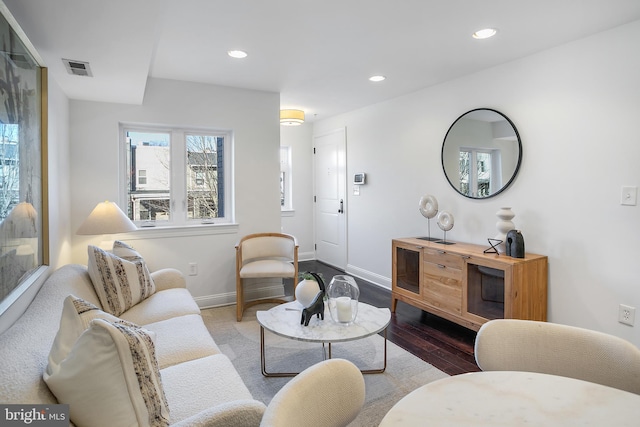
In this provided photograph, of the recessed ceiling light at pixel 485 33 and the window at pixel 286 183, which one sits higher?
the recessed ceiling light at pixel 485 33

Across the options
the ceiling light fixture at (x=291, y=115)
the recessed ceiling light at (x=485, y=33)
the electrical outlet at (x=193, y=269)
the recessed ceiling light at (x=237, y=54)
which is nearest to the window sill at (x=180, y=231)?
the electrical outlet at (x=193, y=269)

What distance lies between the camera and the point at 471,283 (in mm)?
2967

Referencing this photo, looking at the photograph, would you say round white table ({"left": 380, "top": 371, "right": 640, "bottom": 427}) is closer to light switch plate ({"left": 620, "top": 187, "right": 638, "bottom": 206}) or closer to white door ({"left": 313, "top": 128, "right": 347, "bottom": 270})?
light switch plate ({"left": 620, "top": 187, "right": 638, "bottom": 206})

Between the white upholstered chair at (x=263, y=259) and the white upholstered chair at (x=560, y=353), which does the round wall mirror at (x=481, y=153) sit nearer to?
the white upholstered chair at (x=263, y=259)

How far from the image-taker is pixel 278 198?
4.12 meters

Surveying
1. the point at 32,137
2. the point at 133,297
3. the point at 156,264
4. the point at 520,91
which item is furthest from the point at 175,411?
the point at 520,91

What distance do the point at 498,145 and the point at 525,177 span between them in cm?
37

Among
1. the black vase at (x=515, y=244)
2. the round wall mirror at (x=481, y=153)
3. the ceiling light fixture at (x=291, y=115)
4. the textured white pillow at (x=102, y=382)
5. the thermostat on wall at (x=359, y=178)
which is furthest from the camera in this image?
the thermostat on wall at (x=359, y=178)

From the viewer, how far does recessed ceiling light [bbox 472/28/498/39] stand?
2514mm

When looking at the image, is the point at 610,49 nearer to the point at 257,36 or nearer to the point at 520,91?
A: the point at 520,91

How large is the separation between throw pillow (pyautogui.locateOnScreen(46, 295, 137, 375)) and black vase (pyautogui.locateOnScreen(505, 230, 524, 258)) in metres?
2.70

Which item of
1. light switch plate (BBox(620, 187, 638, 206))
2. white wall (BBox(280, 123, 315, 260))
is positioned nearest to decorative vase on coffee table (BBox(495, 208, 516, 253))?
light switch plate (BBox(620, 187, 638, 206))

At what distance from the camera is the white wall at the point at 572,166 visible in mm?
2469

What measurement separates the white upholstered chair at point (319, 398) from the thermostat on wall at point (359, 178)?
405 cm
